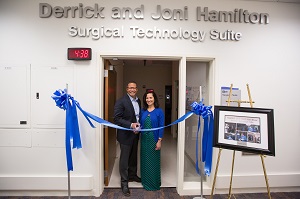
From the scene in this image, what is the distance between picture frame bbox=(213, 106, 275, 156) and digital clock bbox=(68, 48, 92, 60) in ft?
6.01

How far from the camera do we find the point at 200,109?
6.82 ft

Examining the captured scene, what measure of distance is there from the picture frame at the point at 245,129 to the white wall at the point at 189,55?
0.58 m

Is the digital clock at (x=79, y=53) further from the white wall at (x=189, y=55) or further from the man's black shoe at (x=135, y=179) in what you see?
the man's black shoe at (x=135, y=179)

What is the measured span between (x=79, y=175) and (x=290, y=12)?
12.8 ft

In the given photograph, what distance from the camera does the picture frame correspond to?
1.82 metres

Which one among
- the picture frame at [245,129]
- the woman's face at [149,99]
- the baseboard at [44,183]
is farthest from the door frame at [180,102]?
the picture frame at [245,129]

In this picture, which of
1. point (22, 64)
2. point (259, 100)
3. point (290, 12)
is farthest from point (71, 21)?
point (290, 12)

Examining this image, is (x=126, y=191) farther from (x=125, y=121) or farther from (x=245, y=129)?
(x=245, y=129)

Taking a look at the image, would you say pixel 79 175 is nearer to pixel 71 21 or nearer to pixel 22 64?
pixel 22 64

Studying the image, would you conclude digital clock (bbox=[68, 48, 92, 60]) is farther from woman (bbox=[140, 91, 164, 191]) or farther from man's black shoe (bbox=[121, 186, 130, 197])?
man's black shoe (bbox=[121, 186, 130, 197])

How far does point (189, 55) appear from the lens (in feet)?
8.09

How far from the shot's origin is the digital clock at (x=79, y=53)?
2371 millimetres

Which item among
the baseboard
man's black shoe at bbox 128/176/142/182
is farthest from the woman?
the baseboard

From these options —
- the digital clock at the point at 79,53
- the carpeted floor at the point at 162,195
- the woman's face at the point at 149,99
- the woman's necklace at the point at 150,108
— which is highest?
the digital clock at the point at 79,53
